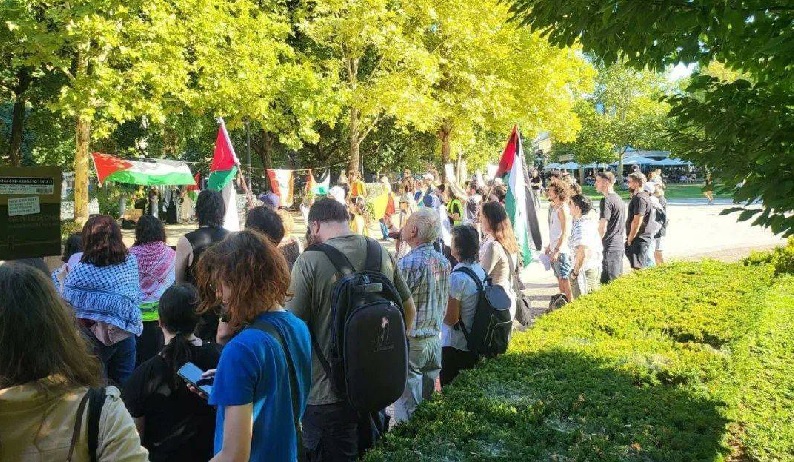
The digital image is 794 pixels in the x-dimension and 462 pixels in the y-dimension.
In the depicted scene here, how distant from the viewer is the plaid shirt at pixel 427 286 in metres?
4.43

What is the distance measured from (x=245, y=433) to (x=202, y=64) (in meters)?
15.0

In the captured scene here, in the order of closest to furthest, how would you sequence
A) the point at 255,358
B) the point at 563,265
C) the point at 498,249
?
the point at 255,358 → the point at 498,249 → the point at 563,265

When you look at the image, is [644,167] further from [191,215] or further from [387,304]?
[387,304]

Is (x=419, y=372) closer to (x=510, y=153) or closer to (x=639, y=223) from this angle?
(x=510, y=153)

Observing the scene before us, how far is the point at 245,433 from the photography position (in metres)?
2.37

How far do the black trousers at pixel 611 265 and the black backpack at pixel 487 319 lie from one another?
4887 millimetres

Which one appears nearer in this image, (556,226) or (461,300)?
(461,300)

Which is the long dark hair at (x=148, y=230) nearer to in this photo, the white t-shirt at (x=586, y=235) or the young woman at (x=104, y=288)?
the young woman at (x=104, y=288)

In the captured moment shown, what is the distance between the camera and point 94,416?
1847 mm

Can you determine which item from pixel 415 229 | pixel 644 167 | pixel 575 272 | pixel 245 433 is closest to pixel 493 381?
pixel 415 229

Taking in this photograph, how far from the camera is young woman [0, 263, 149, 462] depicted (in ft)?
5.93

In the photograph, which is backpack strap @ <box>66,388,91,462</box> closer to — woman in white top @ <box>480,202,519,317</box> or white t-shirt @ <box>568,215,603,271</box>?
woman in white top @ <box>480,202,519,317</box>

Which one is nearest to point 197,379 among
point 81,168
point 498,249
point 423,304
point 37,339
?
point 37,339

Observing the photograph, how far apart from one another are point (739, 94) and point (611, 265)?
625cm
